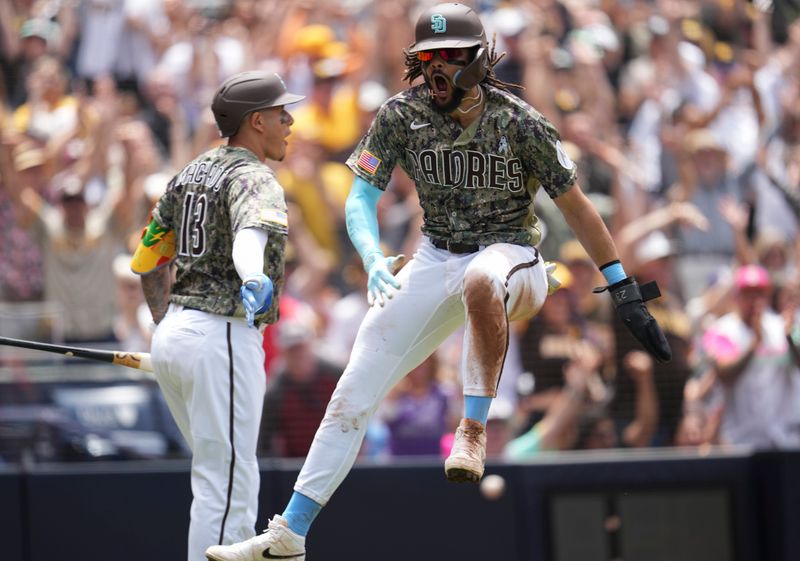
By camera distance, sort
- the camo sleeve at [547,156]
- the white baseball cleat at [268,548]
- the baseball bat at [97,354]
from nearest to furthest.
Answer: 1. the white baseball cleat at [268,548]
2. the camo sleeve at [547,156]
3. the baseball bat at [97,354]

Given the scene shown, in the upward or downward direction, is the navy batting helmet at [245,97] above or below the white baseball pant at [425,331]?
above

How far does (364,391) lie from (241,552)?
A: 0.79 meters

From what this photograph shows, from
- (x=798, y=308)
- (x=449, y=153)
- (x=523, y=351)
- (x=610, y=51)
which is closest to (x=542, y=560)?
(x=523, y=351)

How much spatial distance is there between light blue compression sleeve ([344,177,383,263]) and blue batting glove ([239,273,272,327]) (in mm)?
510

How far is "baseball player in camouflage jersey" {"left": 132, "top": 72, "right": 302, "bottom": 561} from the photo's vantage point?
5645mm

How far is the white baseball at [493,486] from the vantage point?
7.82m

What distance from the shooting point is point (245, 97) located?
19.1ft

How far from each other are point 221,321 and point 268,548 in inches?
39.7

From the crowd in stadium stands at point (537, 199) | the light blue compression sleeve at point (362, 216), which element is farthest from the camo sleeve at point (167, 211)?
the crowd in stadium stands at point (537, 199)

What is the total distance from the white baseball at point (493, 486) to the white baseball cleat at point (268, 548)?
2.62m

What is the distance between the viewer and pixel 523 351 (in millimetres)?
8734

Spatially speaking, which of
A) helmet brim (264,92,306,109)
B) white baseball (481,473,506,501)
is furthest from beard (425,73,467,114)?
white baseball (481,473,506,501)

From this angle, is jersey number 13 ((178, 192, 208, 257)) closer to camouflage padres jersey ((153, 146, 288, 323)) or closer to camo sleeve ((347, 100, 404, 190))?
camouflage padres jersey ((153, 146, 288, 323))

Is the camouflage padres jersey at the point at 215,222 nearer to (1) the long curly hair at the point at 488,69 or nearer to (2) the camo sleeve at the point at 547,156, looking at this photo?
(1) the long curly hair at the point at 488,69
